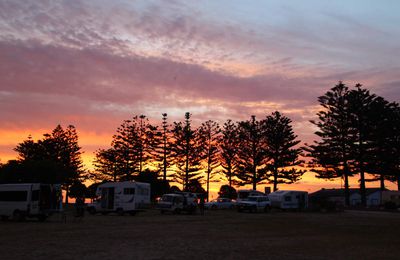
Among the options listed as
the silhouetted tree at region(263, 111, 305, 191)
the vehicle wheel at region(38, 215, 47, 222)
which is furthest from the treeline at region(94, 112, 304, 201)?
the vehicle wheel at region(38, 215, 47, 222)

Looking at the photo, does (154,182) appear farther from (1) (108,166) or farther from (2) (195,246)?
(2) (195,246)

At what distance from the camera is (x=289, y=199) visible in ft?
158

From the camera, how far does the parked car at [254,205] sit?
4316 centimetres

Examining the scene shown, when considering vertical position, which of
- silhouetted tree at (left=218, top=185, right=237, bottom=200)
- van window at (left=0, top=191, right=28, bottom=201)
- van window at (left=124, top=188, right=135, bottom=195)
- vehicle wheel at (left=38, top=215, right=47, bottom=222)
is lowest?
vehicle wheel at (left=38, top=215, right=47, bottom=222)

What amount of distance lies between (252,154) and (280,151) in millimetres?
4288

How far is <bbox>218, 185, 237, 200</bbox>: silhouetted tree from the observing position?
77.4 meters

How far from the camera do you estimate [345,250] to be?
14.0 meters

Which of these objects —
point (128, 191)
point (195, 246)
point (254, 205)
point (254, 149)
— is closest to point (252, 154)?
point (254, 149)

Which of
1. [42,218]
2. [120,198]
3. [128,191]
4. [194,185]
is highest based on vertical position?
[194,185]

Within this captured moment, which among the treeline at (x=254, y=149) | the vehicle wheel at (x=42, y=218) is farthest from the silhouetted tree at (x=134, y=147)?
the vehicle wheel at (x=42, y=218)

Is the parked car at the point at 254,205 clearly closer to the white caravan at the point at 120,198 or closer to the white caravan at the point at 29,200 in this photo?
the white caravan at the point at 120,198

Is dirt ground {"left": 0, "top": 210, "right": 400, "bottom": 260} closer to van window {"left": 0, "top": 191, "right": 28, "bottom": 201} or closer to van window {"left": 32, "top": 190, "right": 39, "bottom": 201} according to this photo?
van window {"left": 32, "top": 190, "right": 39, "bottom": 201}

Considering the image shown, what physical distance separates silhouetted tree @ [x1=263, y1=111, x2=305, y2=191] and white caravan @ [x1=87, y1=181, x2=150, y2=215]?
3762cm

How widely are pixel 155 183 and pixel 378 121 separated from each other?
3317 cm
